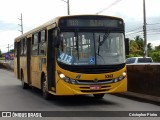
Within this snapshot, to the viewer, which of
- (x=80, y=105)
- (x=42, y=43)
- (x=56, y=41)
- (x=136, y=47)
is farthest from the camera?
(x=136, y=47)

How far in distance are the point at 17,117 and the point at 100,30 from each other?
4467mm

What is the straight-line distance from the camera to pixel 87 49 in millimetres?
13875

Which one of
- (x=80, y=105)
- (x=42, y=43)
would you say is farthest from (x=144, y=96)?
(x=42, y=43)

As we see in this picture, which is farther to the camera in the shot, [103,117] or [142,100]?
[142,100]

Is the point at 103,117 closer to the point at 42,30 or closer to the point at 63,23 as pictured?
the point at 63,23

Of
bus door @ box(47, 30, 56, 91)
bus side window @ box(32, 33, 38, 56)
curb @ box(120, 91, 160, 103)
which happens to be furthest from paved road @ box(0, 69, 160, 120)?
bus side window @ box(32, 33, 38, 56)

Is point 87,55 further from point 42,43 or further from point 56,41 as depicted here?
point 42,43

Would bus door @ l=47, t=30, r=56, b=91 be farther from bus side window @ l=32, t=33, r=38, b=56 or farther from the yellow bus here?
bus side window @ l=32, t=33, r=38, b=56

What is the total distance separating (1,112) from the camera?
12539 millimetres

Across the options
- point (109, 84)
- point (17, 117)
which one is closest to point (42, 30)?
point (109, 84)

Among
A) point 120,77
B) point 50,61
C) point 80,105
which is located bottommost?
point 80,105

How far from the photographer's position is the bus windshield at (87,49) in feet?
45.3

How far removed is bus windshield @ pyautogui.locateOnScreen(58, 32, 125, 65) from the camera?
1381 centimetres

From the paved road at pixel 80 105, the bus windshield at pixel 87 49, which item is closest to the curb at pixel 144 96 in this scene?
the paved road at pixel 80 105
